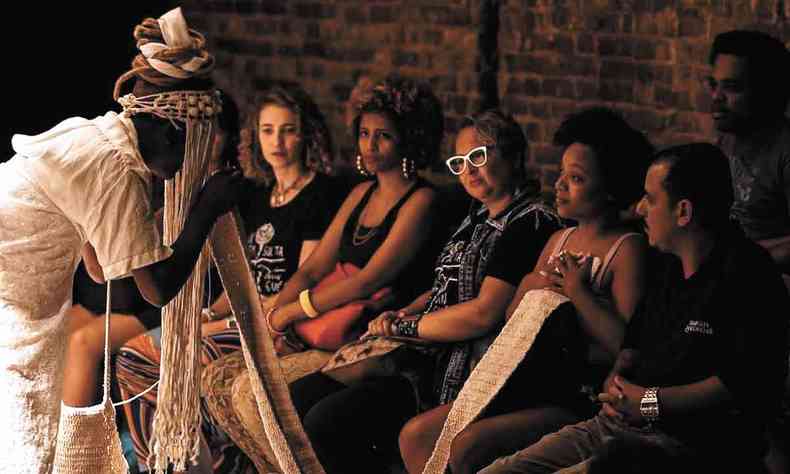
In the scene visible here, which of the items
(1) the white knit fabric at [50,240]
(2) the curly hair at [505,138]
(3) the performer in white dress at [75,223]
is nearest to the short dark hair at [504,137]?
(2) the curly hair at [505,138]

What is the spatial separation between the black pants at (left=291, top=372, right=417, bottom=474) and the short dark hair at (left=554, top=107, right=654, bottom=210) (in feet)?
3.21

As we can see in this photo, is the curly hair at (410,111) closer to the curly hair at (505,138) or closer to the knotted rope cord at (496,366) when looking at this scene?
the curly hair at (505,138)

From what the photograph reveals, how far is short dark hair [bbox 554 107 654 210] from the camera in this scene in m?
4.24

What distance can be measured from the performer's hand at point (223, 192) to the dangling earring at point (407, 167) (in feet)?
4.14

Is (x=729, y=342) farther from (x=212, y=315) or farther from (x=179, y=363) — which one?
(x=212, y=315)

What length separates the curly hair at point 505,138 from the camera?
466cm

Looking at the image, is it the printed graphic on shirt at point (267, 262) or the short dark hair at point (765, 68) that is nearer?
the short dark hair at point (765, 68)

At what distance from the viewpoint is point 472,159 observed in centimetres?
466

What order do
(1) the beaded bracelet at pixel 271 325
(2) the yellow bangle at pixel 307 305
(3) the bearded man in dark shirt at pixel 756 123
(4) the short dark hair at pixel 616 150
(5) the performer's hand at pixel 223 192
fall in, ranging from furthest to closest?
1. (1) the beaded bracelet at pixel 271 325
2. (2) the yellow bangle at pixel 307 305
3. (3) the bearded man in dark shirt at pixel 756 123
4. (4) the short dark hair at pixel 616 150
5. (5) the performer's hand at pixel 223 192

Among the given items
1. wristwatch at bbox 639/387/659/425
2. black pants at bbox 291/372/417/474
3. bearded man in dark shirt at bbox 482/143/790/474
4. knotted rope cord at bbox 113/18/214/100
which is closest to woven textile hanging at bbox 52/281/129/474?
knotted rope cord at bbox 113/18/214/100

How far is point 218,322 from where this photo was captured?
5363 mm

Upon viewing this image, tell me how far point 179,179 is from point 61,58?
374cm

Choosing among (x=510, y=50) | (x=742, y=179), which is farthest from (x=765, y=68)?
(x=510, y=50)

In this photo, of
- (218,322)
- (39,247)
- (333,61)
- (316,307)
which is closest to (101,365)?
(218,322)
